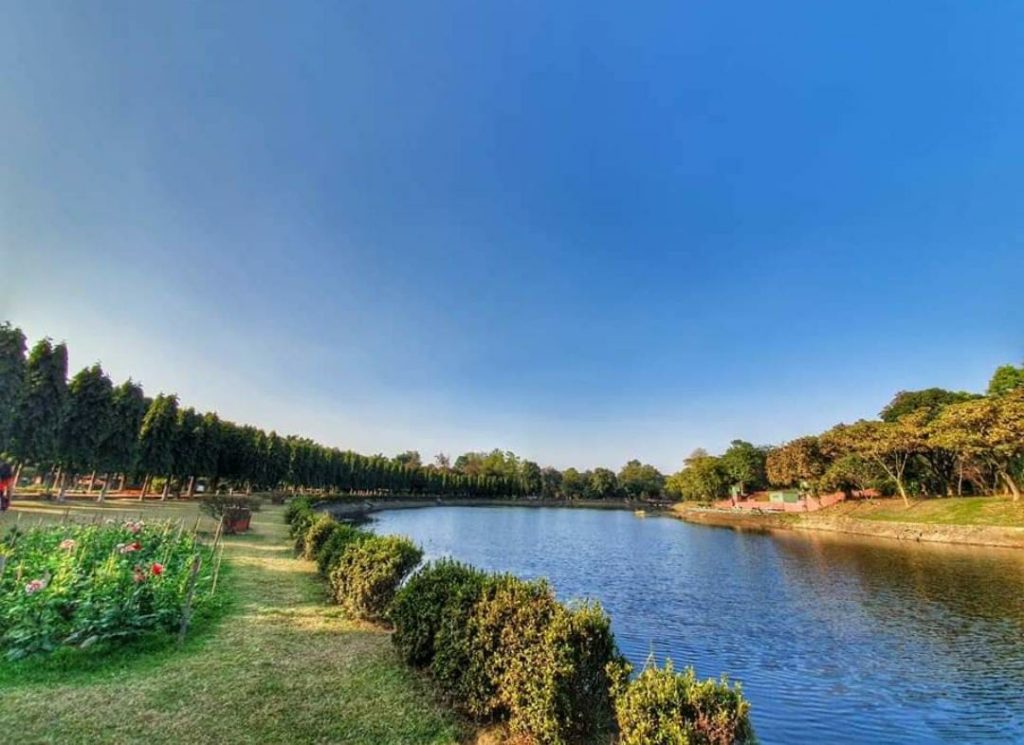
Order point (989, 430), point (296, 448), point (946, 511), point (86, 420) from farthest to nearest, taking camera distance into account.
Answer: point (296, 448), point (946, 511), point (989, 430), point (86, 420)

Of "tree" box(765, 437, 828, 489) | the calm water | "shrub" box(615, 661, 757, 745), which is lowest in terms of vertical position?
the calm water

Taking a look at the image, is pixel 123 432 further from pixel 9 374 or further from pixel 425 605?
pixel 425 605

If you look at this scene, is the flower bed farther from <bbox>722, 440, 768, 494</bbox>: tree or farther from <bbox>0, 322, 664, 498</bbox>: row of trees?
<bbox>722, 440, 768, 494</bbox>: tree

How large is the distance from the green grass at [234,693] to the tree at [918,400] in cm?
7425

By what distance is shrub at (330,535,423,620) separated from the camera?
10.8 meters

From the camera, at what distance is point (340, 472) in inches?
3428

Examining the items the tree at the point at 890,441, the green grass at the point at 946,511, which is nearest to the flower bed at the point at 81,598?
the green grass at the point at 946,511

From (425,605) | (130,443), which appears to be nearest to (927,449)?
(425,605)

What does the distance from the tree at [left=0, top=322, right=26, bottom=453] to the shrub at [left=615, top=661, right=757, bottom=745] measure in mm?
41581

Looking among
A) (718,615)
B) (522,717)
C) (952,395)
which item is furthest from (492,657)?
(952,395)

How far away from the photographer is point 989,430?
40094 mm

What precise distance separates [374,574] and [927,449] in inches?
2347

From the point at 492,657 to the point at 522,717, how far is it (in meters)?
0.88

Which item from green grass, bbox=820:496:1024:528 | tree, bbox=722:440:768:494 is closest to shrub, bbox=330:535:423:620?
Result: green grass, bbox=820:496:1024:528
